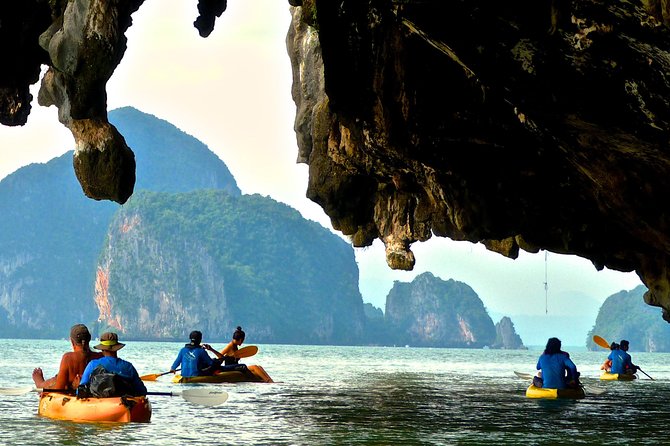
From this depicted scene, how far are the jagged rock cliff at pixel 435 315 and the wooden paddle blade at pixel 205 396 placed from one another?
174m

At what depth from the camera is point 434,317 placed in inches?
7579

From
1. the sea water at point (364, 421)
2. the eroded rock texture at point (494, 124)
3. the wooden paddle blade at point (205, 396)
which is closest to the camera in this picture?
the eroded rock texture at point (494, 124)

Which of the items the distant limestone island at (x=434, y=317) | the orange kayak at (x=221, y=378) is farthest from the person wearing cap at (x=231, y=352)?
the distant limestone island at (x=434, y=317)

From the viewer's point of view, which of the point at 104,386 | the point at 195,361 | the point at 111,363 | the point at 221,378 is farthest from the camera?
the point at 221,378

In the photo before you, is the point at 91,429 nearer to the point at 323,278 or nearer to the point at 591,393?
the point at 591,393

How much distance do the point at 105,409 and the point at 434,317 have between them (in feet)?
593

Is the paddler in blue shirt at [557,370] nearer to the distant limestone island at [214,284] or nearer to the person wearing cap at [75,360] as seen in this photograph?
the person wearing cap at [75,360]

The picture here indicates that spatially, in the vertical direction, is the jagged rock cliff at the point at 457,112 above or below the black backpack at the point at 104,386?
above

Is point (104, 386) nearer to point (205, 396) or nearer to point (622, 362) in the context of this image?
point (205, 396)

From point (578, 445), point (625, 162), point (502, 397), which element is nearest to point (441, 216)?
point (502, 397)

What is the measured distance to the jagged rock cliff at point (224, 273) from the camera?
157 meters

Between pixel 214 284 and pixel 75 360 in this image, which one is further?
pixel 214 284

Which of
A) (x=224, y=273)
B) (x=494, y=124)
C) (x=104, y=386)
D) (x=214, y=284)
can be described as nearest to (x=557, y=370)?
(x=494, y=124)

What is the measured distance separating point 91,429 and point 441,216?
472 inches
